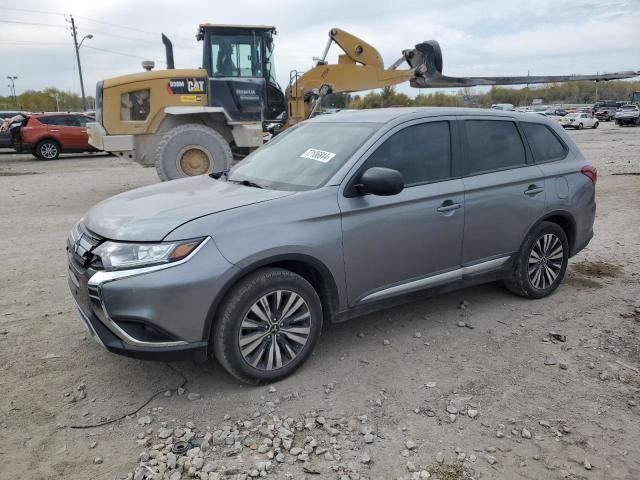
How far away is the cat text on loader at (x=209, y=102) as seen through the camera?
9.80 meters

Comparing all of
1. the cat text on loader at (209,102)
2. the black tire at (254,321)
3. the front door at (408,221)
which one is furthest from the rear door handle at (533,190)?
the cat text on loader at (209,102)

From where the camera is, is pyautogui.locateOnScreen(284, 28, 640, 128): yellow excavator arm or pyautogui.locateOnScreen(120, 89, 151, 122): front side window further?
pyautogui.locateOnScreen(284, 28, 640, 128): yellow excavator arm

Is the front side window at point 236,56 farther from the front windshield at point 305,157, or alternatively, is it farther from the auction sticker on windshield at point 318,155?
the auction sticker on windshield at point 318,155

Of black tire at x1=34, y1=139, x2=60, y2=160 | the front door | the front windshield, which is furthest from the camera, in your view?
black tire at x1=34, y1=139, x2=60, y2=160

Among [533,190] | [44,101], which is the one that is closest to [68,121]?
[533,190]

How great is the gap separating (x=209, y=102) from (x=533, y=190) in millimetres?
7379

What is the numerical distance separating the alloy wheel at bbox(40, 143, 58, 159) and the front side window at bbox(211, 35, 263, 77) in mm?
11293

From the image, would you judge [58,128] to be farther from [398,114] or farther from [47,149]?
[398,114]

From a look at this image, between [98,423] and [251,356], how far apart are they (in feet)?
3.18

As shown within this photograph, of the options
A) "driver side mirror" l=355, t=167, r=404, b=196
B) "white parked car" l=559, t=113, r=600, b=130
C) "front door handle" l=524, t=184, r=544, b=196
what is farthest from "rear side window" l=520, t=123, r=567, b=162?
"white parked car" l=559, t=113, r=600, b=130

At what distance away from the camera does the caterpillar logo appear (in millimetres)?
10148

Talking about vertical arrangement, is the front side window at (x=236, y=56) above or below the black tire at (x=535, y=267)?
above

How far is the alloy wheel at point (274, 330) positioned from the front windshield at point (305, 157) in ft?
2.69

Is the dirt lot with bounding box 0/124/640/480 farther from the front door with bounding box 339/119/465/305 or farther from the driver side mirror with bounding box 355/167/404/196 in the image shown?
the driver side mirror with bounding box 355/167/404/196
